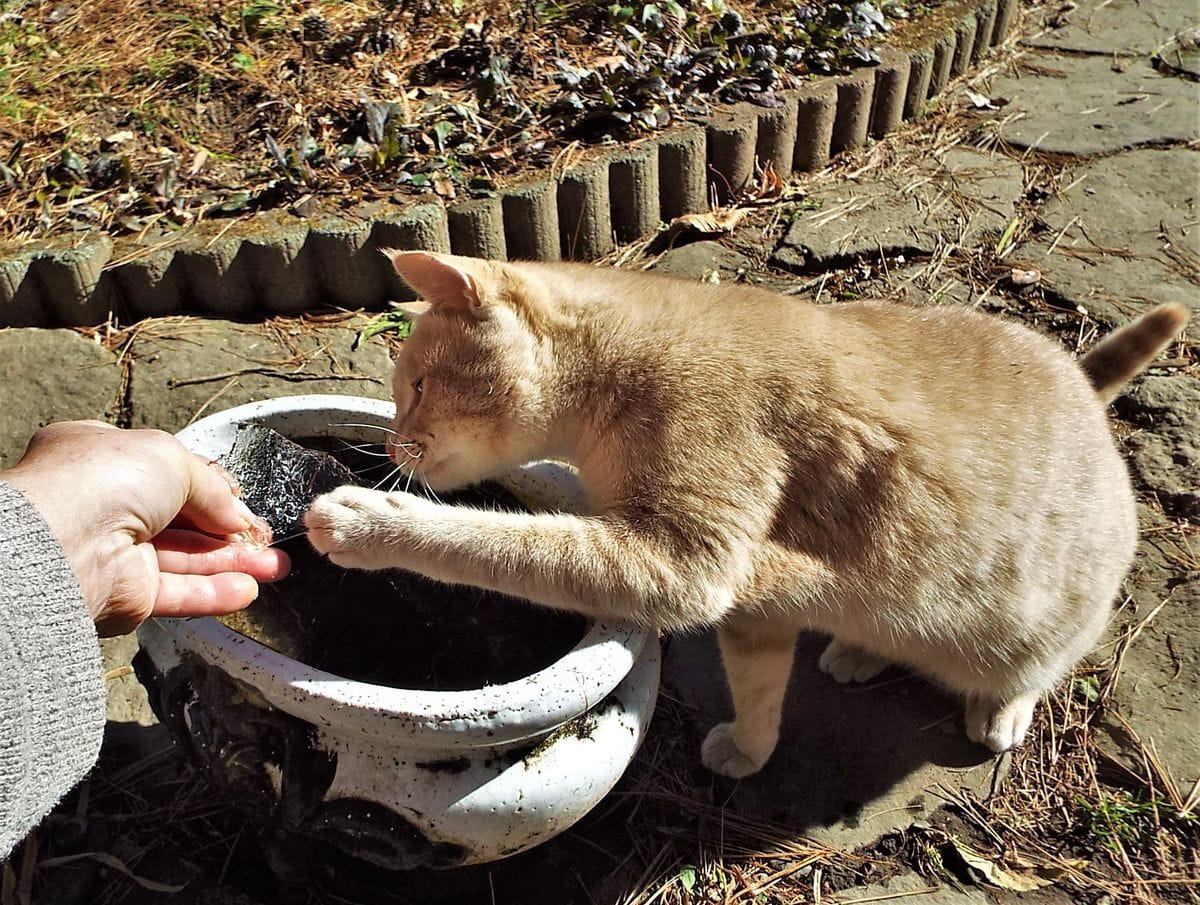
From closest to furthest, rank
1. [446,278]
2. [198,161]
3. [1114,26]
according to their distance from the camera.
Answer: [446,278], [198,161], [1114,26]

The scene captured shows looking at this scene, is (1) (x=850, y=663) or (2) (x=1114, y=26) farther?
(2) (x=1114, y=26)

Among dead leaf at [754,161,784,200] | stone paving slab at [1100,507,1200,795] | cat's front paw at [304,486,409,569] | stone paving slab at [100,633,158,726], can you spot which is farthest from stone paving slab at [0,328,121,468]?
stone paving slab at [1100,507,1200,795]

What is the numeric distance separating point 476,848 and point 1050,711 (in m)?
1.69

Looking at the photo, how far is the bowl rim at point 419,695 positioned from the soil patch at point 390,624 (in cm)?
33

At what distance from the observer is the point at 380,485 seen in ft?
7.90

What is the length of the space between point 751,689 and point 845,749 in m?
0.42

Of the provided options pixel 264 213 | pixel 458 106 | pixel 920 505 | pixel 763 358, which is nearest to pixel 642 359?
pixel 763 358

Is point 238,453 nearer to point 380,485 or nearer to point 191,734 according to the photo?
point 380,485

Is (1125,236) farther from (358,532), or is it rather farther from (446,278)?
(358,532)

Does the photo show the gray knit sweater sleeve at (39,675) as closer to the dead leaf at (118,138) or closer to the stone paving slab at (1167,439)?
the dead leaf at (118,138)

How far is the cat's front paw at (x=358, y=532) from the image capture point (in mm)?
1987

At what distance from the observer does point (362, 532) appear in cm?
200

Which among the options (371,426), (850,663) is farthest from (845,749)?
(371,426)

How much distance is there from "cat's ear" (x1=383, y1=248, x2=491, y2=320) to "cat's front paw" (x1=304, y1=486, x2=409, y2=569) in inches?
21.0
